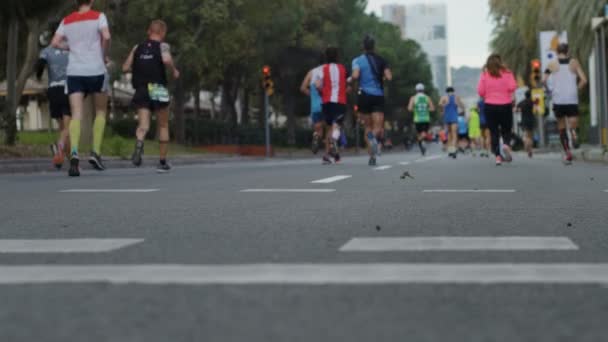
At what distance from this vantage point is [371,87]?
1780cm

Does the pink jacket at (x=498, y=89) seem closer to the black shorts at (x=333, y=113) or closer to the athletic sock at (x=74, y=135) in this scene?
the black shorts at (x=333, y=113)

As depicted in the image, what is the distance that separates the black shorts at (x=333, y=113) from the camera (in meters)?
18.4

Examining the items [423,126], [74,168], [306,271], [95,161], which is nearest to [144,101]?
[95,161]

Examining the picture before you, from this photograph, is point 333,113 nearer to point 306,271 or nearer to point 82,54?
point 82,54

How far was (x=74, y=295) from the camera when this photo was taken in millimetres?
3262

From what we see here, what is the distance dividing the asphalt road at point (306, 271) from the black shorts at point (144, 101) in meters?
7.31

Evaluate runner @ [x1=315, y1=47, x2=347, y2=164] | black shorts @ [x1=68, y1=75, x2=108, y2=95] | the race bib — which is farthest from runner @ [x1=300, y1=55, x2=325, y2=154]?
black shorts @ [x1=68, y1=75, x2=108, y2=95]

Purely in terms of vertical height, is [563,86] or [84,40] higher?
[84,40]

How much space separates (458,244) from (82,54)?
9371mm

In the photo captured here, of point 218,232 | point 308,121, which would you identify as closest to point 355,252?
point 218,232

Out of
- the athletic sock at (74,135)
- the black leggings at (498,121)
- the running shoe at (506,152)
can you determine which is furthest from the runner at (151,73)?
the running shoe at (506,152)

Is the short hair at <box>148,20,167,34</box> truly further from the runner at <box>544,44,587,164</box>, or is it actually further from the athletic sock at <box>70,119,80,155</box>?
the runner at <box>544,44,587,164</box>

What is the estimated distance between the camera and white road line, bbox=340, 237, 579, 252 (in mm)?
4371

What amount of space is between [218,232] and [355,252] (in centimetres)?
121
